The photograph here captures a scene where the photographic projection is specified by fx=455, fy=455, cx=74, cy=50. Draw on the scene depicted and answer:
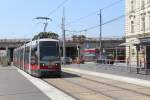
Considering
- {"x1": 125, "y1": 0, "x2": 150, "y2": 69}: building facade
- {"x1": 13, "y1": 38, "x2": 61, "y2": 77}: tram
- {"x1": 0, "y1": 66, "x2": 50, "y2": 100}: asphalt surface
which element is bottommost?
{"x1": 0, "y1": 66, "x2": 50, "y2": 100}: asphalt surface

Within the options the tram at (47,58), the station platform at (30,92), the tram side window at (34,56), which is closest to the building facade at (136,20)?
the tram side window at (34,56)

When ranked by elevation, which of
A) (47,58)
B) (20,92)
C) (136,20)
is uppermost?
(136,20)

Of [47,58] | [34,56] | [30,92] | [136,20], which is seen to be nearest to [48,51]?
[47,58]

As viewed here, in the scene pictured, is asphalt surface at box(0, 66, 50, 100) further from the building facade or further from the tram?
the building facade

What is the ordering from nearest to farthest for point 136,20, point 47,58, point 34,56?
point 47,58
point 34,56
point 136,20

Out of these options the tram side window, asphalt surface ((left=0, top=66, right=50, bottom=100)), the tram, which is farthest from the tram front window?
asphalt surface ((left=0, top=66, right=50, bottom=100))

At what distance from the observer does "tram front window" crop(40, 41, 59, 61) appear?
35594mm

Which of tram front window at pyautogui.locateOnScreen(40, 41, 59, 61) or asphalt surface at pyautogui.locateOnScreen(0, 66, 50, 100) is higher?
tram front window at pyautogui.locateOnScreen(40, 41, 59, 61)

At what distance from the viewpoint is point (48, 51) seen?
35.8 metres

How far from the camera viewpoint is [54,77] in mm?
36969

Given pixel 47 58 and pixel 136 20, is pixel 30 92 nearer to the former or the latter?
pixel 47 58

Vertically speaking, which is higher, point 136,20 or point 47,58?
point 136,20

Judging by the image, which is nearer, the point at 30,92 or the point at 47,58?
the point at 30,92

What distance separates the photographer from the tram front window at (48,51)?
117ft
